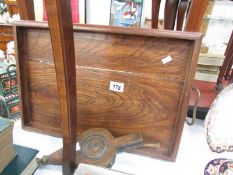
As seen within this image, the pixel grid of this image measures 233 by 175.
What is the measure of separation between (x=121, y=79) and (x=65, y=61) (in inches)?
8.3

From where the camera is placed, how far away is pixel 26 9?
552 millimetres

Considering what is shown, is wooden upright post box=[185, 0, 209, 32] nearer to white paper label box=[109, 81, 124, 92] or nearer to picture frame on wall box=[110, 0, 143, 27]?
white paper label box=[109, 81, 124, 92]

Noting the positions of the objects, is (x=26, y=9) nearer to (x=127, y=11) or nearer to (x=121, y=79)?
(x=121, y=79)

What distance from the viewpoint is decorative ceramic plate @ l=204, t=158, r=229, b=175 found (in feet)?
1.64

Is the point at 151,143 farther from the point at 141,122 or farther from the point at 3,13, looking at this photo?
the point at 3,13

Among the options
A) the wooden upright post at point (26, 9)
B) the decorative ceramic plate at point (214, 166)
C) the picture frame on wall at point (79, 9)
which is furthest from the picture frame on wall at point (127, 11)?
the decorative ceramic plate at point (214, 166)

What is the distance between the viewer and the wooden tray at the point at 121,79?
467 millimetres

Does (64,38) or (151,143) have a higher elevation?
(64,38)

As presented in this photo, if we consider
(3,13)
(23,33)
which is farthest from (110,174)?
(3,13)

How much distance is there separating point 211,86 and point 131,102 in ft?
1.48

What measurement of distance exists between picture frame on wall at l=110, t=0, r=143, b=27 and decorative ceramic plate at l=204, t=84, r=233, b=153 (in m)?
0.85

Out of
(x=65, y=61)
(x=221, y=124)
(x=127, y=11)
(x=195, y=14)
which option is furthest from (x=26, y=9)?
(x=127, y=11)

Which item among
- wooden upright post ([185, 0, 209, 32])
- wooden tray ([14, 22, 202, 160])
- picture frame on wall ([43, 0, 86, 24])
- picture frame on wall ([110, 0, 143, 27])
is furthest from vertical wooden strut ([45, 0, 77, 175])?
picture frame on wall ([43, 0, 86, 24])

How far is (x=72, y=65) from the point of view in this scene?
35 centimetres
